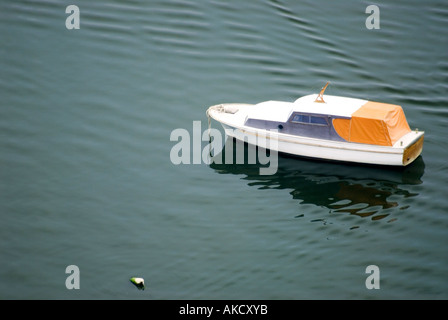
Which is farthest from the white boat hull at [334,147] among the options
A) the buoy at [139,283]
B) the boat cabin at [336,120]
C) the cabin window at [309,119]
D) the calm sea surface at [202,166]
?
the buoy at [139,283]

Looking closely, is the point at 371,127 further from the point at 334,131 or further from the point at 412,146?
the point at 412,146

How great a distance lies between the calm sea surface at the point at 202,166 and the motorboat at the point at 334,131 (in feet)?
2.32

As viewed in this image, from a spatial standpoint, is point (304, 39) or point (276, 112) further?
point (304, 39)

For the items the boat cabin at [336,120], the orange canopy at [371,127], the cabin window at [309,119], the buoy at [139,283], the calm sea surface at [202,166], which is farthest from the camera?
the cabin window at [309,119]

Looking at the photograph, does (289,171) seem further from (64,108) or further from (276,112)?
(64,108)

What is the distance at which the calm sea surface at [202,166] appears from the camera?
21859 millimetres

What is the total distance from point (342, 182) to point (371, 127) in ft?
8.55

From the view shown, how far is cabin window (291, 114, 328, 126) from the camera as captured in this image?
27.4 m

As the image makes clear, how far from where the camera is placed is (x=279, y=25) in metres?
37.5

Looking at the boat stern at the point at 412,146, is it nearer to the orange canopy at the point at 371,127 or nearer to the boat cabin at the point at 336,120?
the boat cabin at the point at 336,120

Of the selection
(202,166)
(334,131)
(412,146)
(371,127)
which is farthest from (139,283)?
(412,146)
